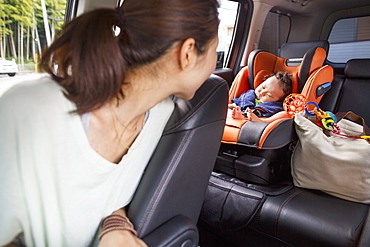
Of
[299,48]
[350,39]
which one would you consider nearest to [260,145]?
[299,48]

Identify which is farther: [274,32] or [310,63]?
[274,32]

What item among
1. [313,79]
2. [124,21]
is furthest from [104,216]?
[313,79]

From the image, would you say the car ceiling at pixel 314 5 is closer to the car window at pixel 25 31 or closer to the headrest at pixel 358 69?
the headrest at pixel 358 69

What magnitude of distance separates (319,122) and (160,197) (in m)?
1.40

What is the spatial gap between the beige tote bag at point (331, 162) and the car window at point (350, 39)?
1.95 metres

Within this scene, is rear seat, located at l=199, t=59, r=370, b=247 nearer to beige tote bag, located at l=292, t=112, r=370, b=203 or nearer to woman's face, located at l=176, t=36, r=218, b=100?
beige tote bag, located at l=292, t=112, r=370, b=203

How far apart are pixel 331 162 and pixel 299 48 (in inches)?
65.6

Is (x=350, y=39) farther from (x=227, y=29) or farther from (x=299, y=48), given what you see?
(x=227, y=29)

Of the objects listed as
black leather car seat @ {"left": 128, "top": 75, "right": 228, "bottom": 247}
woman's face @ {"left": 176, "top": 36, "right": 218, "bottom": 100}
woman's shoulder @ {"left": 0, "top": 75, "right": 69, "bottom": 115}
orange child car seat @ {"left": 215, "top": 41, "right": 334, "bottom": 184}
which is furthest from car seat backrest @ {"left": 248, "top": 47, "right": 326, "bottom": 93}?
woman's shoulder @ {"left": 0, "top": 75, "right": 69, "bottom": 115}

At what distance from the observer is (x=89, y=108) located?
2.41 ft

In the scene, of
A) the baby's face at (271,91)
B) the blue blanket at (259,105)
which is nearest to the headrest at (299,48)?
the baby's face at (271,91)

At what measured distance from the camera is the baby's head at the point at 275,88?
2.58m

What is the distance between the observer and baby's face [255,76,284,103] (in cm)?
258

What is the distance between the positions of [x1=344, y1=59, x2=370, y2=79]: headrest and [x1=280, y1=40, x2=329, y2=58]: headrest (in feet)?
0.93
